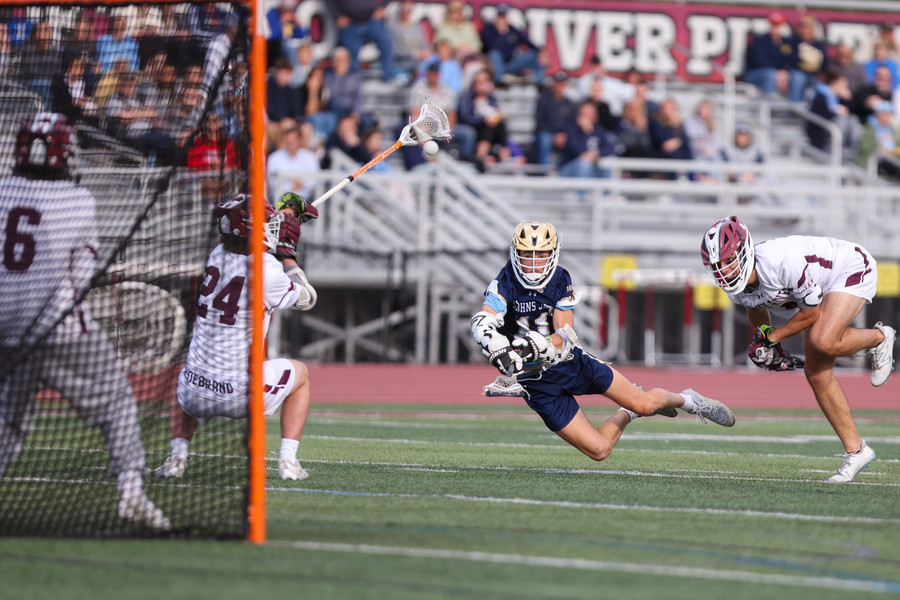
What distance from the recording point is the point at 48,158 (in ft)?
17.9

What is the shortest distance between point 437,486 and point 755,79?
17.5m

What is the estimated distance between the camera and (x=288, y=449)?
686 centimetres

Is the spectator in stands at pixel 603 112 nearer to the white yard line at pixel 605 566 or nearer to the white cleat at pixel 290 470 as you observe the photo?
the white cleat at pixel 290 470

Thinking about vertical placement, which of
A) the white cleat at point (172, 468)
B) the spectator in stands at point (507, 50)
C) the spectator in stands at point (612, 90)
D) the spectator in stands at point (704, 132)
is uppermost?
the spectator in stands at point (507, 50)

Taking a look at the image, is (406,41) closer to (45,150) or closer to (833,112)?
(833,112)

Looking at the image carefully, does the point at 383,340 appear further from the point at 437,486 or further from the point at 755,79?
the point at 437,486

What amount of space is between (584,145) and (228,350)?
12905 mm

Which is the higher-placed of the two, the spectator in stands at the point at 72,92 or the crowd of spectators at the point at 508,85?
the crowd of spectators at the point at 508,85

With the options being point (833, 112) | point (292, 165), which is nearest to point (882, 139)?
point (833, 112)

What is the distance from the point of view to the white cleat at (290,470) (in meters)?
6.77

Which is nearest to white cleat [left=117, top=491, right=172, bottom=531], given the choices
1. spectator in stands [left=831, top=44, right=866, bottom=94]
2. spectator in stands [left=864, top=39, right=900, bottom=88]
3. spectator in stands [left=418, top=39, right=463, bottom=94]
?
spectator in stands [left=418, top=39, right=463, bottom=94]

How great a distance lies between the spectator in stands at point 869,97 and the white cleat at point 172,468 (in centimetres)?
1772

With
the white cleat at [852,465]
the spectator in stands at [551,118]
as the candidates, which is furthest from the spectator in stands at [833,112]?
the white cleat at [852,465]

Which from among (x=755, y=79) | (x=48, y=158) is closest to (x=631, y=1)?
(x=755, y=79)
